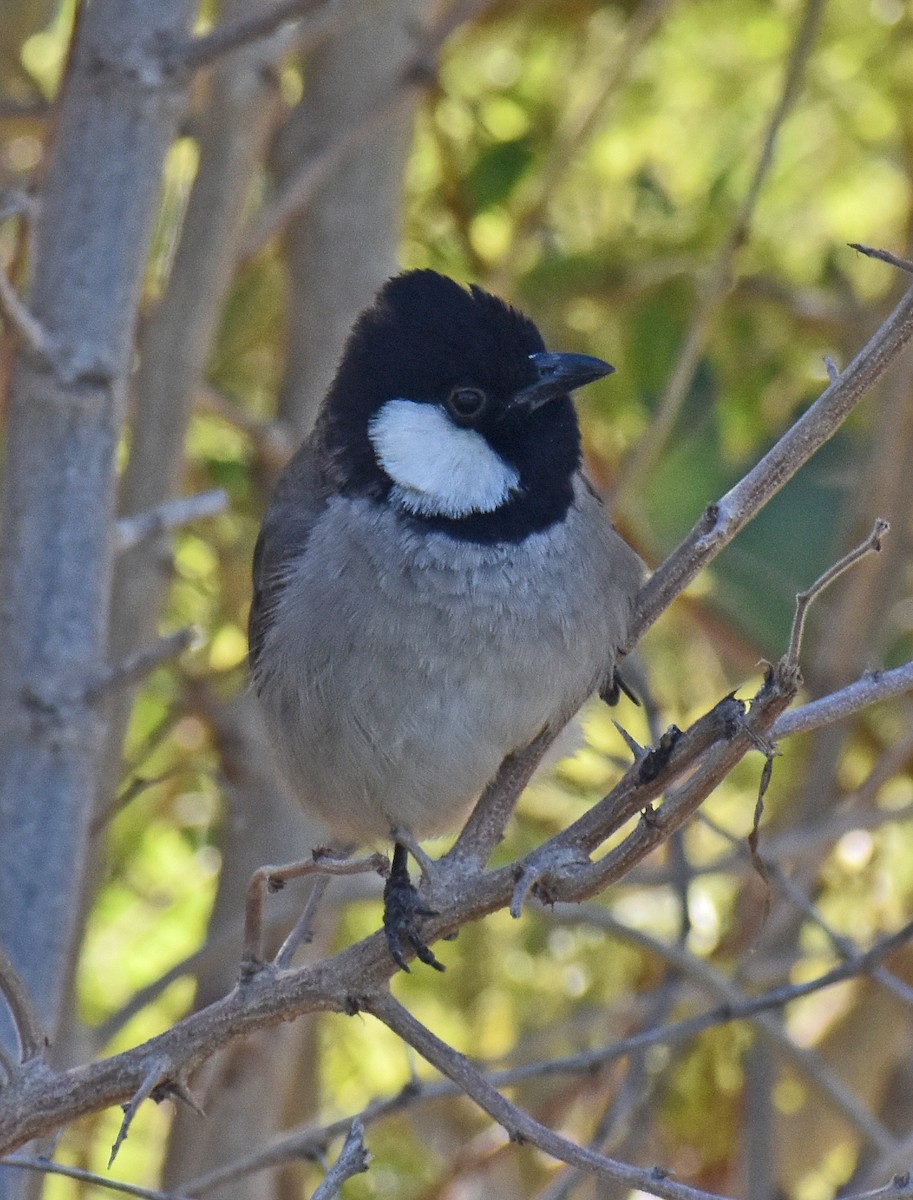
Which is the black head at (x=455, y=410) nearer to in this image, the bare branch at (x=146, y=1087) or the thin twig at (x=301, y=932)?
the thin twig at (x=301, y=932)

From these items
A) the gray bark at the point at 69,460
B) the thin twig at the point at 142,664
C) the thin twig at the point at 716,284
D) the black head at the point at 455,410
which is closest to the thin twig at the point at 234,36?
the gray bark at the point at 69,460

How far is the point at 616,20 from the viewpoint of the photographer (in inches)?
153

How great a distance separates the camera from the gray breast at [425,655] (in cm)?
208

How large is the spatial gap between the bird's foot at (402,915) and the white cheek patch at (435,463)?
0.46 meters

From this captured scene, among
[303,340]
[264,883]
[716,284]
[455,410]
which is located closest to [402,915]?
[264,883]

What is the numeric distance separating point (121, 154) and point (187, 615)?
152cm

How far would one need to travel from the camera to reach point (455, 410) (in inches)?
91.4

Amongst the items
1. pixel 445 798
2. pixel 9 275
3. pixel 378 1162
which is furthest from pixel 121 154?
pixel 378 1162

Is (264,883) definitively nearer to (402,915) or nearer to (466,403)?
(402,915)

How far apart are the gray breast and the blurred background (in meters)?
0.70

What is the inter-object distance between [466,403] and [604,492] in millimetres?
1282

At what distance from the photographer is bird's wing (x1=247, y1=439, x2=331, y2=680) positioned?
2.36 m

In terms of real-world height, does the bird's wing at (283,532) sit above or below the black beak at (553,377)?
above

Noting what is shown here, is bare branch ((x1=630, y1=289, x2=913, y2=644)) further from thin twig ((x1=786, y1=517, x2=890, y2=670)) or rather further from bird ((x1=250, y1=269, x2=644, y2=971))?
bird ((x1=250, y1=269, x2=644, y2=971))
